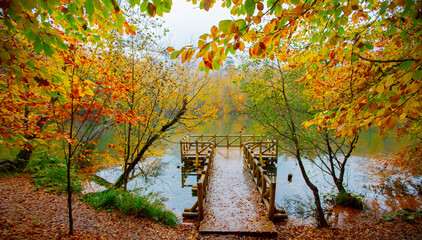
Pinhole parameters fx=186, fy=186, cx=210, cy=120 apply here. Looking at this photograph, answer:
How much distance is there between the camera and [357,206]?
6.57 metres

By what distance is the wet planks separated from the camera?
4520 mm

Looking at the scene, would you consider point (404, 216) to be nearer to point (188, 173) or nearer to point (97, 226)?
point (97, 226)

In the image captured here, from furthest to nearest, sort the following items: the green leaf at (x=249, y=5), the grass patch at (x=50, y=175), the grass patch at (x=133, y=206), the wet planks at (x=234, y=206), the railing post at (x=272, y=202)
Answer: the grass patch at (x=50, y=175), the grass patch at (x=133, y=206), the railing post at (x=272, y=202), the wet planks at (x=234, y=206), the green leaf at (x=249, y=5)

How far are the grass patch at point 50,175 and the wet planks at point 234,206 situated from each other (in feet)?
15.3

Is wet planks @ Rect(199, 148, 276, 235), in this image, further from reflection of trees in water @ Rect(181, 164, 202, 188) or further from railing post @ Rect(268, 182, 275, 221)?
reflection of trees in water @ Rect(181, 164, 202, 188)

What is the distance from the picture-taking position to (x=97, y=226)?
4.30 m

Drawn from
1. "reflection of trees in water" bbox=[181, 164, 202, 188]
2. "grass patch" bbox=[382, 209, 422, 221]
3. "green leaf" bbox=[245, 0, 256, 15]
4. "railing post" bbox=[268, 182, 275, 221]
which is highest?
"green leaf" bbox=[245, 0, 256, 15]

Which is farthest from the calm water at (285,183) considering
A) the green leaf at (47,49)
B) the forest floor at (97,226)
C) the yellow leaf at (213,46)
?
the green leaf at (47,49)

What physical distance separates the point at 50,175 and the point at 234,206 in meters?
6.49

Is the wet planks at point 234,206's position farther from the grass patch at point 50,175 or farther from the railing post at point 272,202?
the grass patch at point 50,175

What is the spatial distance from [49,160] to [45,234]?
544 centimetres

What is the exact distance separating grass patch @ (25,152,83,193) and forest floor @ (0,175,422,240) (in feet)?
2.21

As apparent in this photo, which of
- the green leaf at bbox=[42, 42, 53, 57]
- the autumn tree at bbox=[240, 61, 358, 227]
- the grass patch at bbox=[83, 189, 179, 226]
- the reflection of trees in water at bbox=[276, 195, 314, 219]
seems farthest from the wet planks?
the green leaf at bbox=[42, 42, 53, 57]

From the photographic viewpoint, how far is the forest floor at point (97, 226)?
12.3ft
